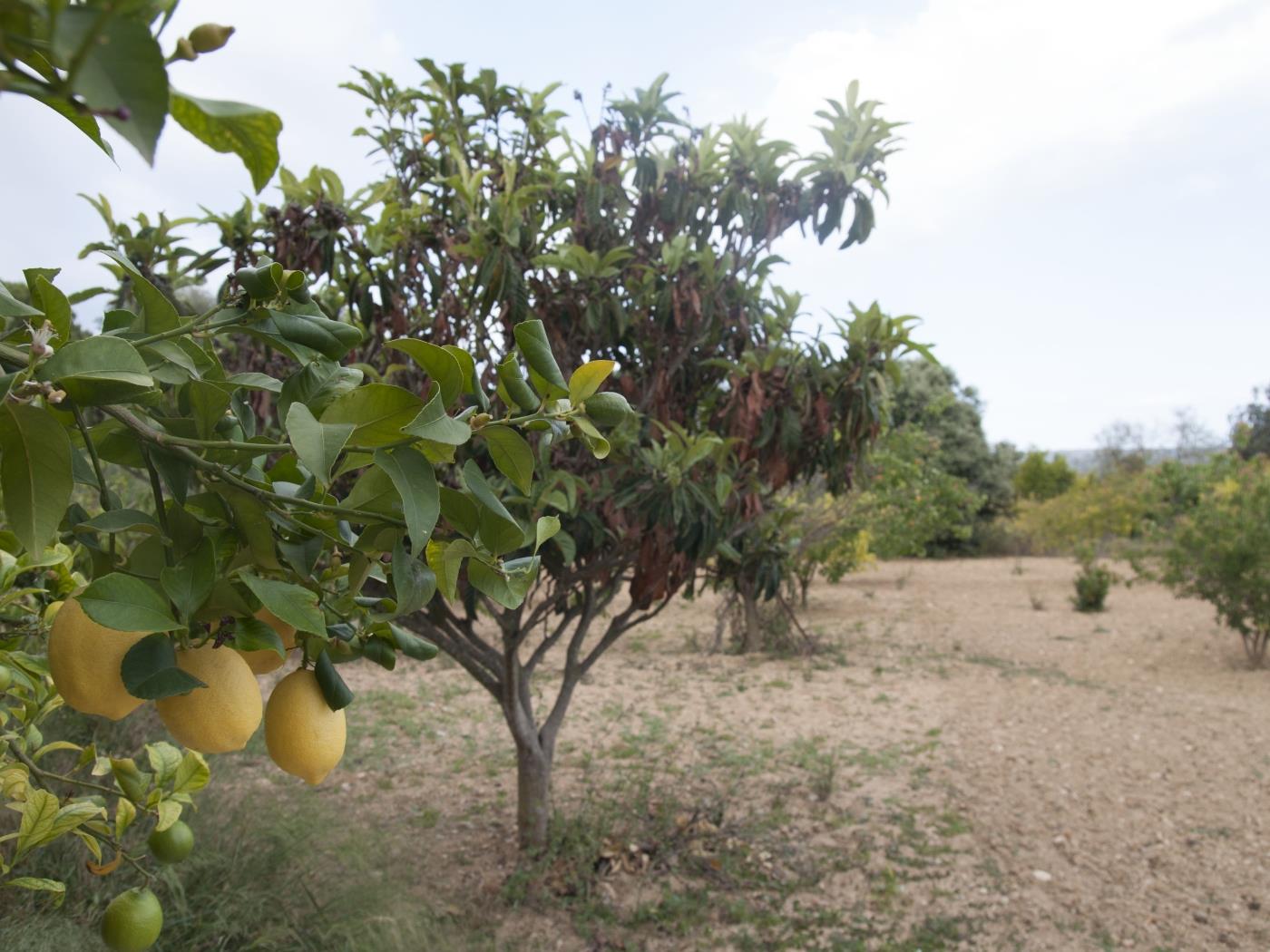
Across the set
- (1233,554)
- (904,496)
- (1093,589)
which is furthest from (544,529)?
(1093,589)

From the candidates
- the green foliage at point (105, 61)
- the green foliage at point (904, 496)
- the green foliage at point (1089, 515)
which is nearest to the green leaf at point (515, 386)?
the green foliage at point (105, 61)

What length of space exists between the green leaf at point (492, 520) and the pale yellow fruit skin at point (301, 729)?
0.19 metres

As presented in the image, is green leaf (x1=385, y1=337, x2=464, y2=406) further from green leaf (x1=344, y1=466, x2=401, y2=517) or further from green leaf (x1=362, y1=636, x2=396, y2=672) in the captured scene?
green leaf (x1=362, y1=636, x2=396, y2=672)

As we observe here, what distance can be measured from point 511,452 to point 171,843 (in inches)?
25.5

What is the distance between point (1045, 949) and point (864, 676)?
14.6 feet

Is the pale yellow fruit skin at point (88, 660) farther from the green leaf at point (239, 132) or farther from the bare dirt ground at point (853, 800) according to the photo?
the bare dirt ground at point (853, 800)

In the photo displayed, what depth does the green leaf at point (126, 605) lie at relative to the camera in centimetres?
51

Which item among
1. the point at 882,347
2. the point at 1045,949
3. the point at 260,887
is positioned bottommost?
the point at 1045,949

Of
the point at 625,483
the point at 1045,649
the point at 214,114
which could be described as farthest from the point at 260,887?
the point at 1045,649

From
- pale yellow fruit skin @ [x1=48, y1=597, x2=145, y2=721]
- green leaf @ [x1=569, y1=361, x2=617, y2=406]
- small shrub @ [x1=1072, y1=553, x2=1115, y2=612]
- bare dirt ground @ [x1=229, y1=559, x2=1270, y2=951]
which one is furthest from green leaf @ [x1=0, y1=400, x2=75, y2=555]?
small shrub @ [x1=1072, y1=553, x2=1115, y2=612]

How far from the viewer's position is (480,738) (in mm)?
5723

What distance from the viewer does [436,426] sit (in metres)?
0.53

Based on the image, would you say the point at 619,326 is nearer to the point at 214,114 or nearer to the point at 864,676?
the point at 214,114

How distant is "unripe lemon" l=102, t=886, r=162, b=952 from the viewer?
0.86 meters
